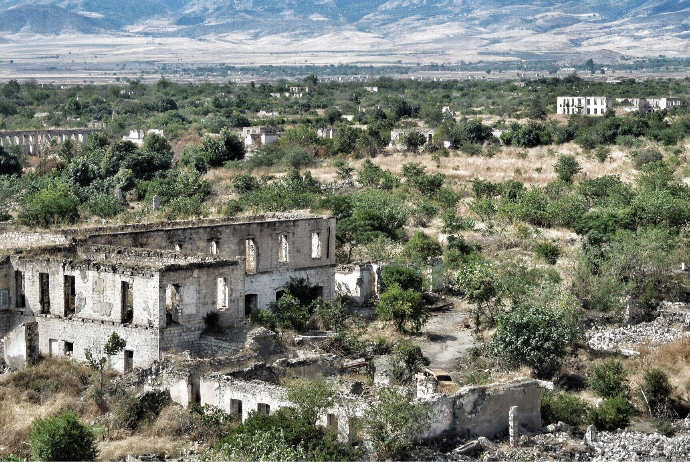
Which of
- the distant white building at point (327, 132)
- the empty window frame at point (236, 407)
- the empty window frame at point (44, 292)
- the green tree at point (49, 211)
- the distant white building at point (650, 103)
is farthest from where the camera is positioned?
the distant white building at point (650, 103)

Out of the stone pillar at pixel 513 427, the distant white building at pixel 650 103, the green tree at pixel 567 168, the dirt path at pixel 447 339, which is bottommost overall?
the dirt path at pixel 447 339

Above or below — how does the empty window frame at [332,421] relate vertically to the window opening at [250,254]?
below

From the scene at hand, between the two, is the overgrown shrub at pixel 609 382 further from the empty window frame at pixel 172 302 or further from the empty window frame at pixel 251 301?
the empty window frame at pixel 251 301

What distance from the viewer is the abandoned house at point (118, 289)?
89.4 ft

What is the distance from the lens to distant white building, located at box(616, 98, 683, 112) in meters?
99.1

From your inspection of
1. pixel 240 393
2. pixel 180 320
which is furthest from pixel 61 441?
pixel 180 320

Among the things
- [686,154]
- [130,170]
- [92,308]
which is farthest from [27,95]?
[92,308]

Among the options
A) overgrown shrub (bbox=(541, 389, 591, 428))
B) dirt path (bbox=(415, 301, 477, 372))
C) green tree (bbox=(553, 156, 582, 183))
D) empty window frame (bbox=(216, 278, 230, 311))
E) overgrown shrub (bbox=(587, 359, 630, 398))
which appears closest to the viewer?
overgrown shrub (bbox=(541, 389, 591, 428))

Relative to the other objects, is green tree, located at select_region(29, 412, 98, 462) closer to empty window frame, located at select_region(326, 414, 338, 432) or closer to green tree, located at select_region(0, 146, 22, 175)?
empty window frame, located at select_region(326, 414, 338, 432)

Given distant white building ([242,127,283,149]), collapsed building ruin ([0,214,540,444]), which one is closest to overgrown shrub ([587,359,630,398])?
collapsed building ruin ([0,214,540,444])

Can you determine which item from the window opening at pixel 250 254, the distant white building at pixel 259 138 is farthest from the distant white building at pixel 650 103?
the window opening at pixel 250 254

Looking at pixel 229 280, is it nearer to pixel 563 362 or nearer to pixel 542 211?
pixel 563 362

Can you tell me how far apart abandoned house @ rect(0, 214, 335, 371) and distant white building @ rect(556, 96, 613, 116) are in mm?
70349

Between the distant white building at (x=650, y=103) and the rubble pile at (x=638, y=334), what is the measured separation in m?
64.8
